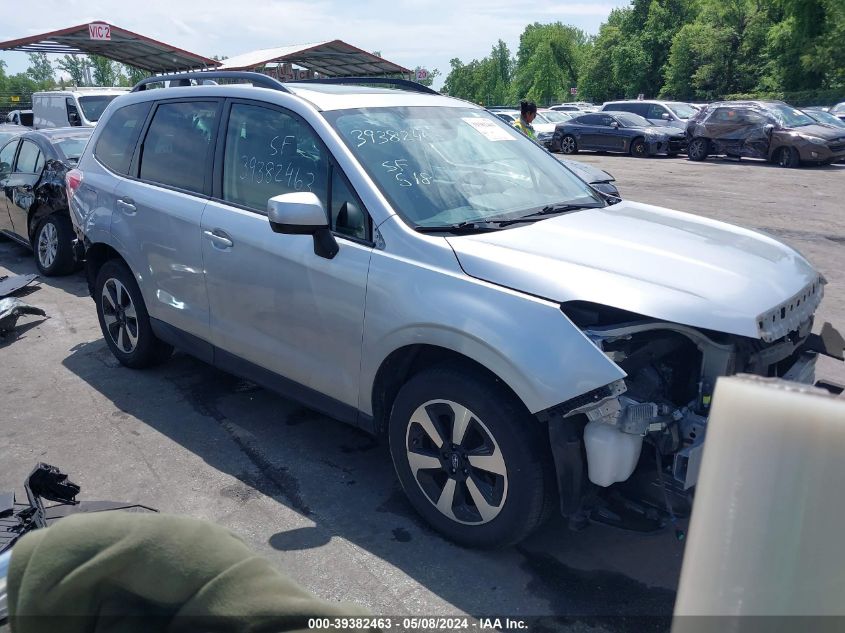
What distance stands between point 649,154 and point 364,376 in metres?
21.7

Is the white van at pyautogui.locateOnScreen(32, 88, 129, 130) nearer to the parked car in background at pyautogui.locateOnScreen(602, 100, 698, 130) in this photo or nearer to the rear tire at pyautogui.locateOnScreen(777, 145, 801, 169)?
the rear tire at pyautogui.locateOnScreen(777, 145, 801, 169)

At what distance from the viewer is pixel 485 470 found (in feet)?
9.87

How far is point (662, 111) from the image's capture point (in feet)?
81.1

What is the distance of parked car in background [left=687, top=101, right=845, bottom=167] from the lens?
18.2 meters

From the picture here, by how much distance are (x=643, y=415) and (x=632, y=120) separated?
904 inches

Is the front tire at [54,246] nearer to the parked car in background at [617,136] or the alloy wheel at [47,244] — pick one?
the alloy wheel at [47,244]

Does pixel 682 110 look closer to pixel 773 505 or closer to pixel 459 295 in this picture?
pixel 459 295

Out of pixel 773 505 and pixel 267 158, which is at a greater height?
pixel 267 158

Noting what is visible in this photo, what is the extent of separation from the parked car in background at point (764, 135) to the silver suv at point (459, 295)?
1688cm

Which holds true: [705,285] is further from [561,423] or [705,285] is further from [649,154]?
[649,154]

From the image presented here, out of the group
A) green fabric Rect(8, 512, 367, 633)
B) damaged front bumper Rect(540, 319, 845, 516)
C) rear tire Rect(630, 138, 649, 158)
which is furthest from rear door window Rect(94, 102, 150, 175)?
rear tire Rect(630, 138, 649, 158)

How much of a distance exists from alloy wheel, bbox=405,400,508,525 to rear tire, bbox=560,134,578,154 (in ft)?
76.4

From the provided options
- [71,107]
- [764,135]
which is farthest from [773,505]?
[764,135]

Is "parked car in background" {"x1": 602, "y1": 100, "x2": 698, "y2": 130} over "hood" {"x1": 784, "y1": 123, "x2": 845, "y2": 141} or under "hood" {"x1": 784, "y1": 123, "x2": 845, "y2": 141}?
over
